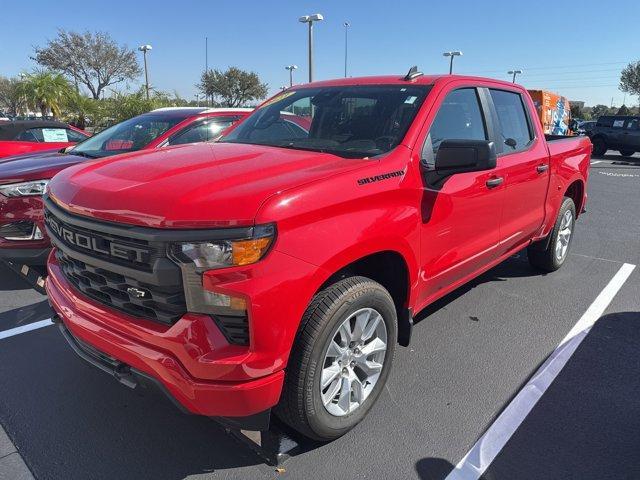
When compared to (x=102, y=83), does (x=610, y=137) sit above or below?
below

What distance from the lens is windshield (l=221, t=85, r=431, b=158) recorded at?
299 centimetres

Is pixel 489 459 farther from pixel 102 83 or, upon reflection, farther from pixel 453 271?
pixel 102 83

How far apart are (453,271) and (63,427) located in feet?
8.16

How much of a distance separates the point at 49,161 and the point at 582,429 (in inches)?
187

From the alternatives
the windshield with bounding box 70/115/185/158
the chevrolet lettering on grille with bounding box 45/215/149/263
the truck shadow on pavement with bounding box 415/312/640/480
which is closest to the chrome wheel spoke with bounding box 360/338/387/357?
the truck shadow on pavement with bounding box 415/312/640/480

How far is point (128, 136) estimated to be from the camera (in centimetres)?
553

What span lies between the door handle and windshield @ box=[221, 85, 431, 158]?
2.52 feet

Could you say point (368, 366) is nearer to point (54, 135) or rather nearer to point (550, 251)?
point (550, 251)

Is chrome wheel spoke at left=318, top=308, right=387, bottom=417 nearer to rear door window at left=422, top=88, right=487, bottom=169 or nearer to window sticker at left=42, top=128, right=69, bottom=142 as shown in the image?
rear door window at left=422, top=88, right=487, bottom=169

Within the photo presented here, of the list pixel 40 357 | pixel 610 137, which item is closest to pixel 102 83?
pixel 610 137

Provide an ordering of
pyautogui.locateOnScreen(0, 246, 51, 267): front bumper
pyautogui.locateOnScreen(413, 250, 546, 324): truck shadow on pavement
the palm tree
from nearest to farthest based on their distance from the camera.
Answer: pyautogui.locateOnScreen(0, 246, 51, 267): front bumper < pyautogui.locateOnScreen(413, 250, 546, 324): truck shadow on pavement < the palm tree

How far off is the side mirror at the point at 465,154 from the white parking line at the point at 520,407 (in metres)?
1.41

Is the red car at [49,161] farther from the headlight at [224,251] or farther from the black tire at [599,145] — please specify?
the black tire at [599,145]

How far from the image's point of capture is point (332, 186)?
2303mm
